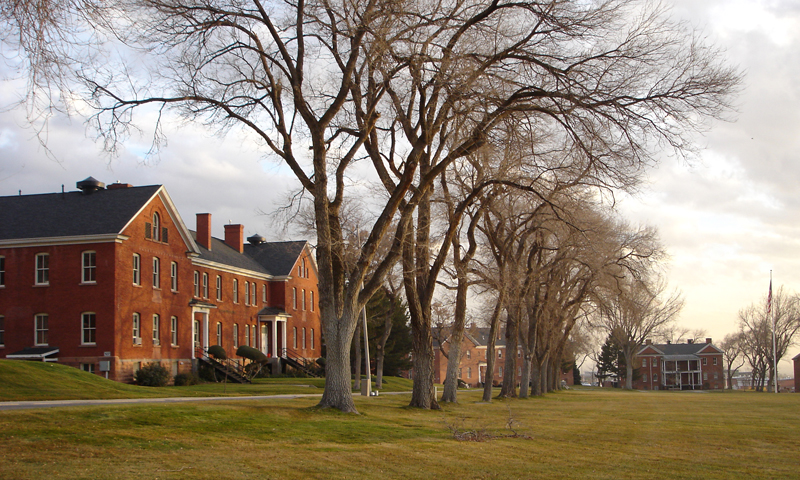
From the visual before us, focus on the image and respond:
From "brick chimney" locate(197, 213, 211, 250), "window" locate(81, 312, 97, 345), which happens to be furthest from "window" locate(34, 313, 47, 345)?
"brick chimney" locate(197, 213, 211, 250)

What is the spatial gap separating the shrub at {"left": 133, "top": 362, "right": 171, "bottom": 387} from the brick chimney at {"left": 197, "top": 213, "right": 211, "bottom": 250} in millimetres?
12894

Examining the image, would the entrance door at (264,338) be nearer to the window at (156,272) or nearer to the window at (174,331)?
the window at (174,331)

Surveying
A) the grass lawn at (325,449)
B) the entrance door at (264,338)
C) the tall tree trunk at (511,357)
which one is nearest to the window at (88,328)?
the entrance door at (264,338)

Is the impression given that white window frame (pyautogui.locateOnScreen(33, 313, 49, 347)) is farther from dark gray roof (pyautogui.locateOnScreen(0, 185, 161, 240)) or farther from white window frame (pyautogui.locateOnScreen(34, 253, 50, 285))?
dark gray roof (pyautogui.locateOnScreen(0, 185, 161, 240))

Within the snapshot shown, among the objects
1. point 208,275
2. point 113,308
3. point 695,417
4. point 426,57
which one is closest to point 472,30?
point 426,57

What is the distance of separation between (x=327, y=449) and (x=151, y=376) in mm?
25433

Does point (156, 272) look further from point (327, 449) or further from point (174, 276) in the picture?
point (327, 449)

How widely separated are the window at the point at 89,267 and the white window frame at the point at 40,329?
2.78 metres

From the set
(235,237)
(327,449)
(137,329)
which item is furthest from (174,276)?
(327,449)

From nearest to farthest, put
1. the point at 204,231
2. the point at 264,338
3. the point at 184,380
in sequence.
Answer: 1. the point at 184,380
2. the point at 204,231
3. the point at 264,338

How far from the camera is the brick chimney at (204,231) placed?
153ft

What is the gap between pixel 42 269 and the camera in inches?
1362

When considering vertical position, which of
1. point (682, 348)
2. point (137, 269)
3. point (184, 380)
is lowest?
point (682, 348)

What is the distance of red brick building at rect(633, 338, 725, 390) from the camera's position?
365 ft
